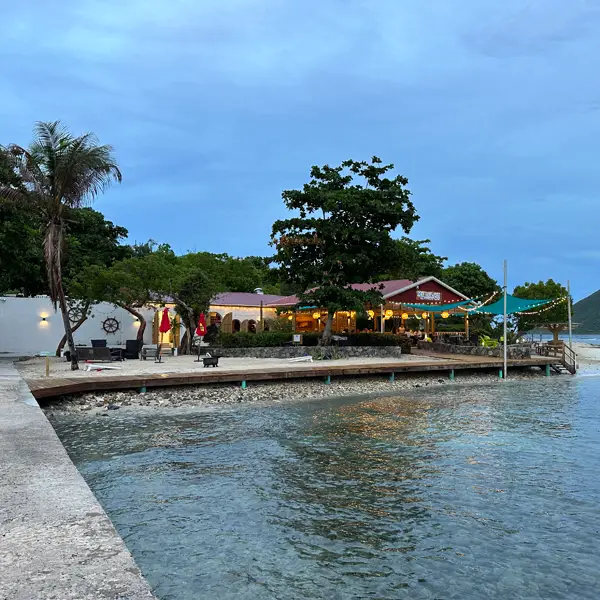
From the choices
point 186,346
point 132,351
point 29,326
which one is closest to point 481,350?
point 186,346

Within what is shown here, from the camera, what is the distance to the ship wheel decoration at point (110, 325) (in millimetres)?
29859

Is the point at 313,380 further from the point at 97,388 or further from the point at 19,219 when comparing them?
the point at 19,219

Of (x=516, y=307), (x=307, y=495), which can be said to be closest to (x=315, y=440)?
(x=307, y=495)

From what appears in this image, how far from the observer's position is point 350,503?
7145 mm

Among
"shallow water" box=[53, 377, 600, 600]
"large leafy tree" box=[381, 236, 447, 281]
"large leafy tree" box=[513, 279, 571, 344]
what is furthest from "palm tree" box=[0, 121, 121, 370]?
"large leafy tree" box=[513, 279, 571, 344]

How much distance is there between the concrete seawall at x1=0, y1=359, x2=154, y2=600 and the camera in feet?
10.8

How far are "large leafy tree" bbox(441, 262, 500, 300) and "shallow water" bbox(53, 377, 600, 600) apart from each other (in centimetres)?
3524

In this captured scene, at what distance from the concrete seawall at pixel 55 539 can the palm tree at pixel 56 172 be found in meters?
12.6

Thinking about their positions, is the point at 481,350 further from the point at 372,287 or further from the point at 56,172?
the point at 56,172

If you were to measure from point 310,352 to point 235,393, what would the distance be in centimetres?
903

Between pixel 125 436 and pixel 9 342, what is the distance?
804 inches

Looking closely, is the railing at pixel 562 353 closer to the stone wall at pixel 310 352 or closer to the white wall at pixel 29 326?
the stone wall at pixel 310 352

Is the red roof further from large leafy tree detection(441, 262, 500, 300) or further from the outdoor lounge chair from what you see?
large leafy tree detection(441, 262, 500, 300)

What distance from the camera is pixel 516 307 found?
26.1 m
